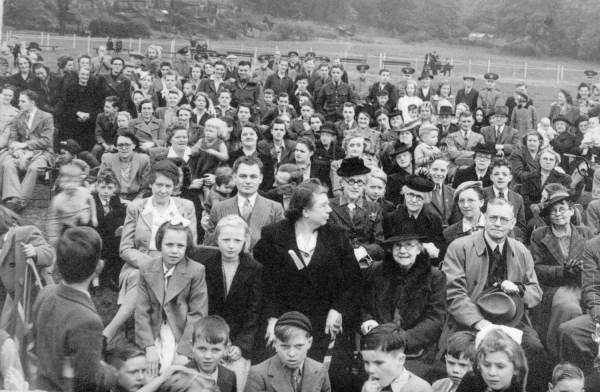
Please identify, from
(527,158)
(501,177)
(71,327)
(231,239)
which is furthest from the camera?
(527,158)

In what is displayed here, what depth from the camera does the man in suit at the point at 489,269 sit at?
5.22 meters

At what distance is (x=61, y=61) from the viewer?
46.1 feet

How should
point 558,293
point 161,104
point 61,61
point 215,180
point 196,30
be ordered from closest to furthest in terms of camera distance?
point 558,293 → point 215,180 → point 161,104 → point 61,61 → point 196,30

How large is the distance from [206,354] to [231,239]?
0.90 meters

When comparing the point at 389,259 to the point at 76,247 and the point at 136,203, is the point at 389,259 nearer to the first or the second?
the point at 136,203

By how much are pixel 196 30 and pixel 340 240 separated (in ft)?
54.5

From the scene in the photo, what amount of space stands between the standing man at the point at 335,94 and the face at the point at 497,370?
9.29 m

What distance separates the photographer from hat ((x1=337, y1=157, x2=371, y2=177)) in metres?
6.48

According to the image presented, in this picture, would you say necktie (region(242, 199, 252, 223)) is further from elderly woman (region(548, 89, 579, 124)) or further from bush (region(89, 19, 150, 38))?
bush (region(89, 19, 150, 38))

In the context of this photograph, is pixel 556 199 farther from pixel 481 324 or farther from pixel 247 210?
pixel 247 210

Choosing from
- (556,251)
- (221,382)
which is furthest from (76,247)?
(556,251)

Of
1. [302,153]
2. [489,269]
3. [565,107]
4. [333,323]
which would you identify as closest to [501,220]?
[489,269]

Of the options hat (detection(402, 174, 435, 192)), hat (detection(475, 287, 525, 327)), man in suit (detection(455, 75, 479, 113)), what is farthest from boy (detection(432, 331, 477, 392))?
man in suit (detection(455, 75, 479, 113))

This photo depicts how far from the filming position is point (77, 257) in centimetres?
314
